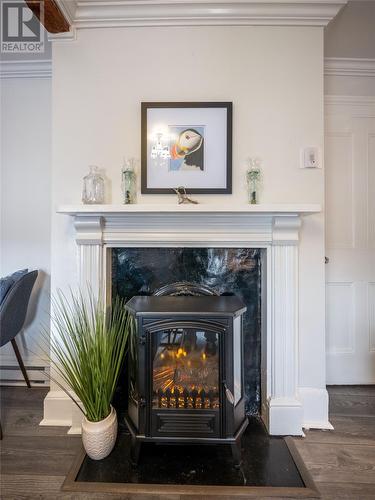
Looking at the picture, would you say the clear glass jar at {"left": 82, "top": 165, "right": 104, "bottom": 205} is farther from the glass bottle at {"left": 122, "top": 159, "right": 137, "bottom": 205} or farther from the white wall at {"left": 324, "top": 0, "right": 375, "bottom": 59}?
the white wall at {"left": 324, "top": 0, "right": 375, "bottom": 59}

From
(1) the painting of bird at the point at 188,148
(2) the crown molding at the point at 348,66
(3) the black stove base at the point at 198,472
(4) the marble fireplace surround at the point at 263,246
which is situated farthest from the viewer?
(2) the crown molding at the point at 348,66

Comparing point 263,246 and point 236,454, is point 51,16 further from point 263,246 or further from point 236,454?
point 236,454

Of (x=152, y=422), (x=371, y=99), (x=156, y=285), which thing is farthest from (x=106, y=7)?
(x=152, y=422)

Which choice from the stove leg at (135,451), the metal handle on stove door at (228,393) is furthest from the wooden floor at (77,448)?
the metal handle on stove door at (228,393)

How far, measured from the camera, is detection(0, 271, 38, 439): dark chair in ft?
5.73

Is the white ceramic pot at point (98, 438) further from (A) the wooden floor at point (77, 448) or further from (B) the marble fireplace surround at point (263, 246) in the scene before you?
(B) the marble fireplace surround at point (263, 246)

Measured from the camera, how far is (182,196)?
1734 millimetres

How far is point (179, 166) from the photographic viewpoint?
5.74ft

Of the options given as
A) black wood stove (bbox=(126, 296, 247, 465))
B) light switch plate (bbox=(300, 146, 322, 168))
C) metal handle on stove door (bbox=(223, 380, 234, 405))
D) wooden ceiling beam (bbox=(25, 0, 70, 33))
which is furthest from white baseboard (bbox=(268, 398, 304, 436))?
wooden ceiling beam (bbox=(25, 0, 70, 33))

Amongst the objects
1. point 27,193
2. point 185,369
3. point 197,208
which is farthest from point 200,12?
point 185,369

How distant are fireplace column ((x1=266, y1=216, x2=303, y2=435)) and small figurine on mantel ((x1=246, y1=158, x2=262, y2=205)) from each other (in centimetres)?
20

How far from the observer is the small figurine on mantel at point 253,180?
1.70 metres

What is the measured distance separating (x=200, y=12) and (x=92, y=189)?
121 cm

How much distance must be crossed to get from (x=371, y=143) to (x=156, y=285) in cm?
195
